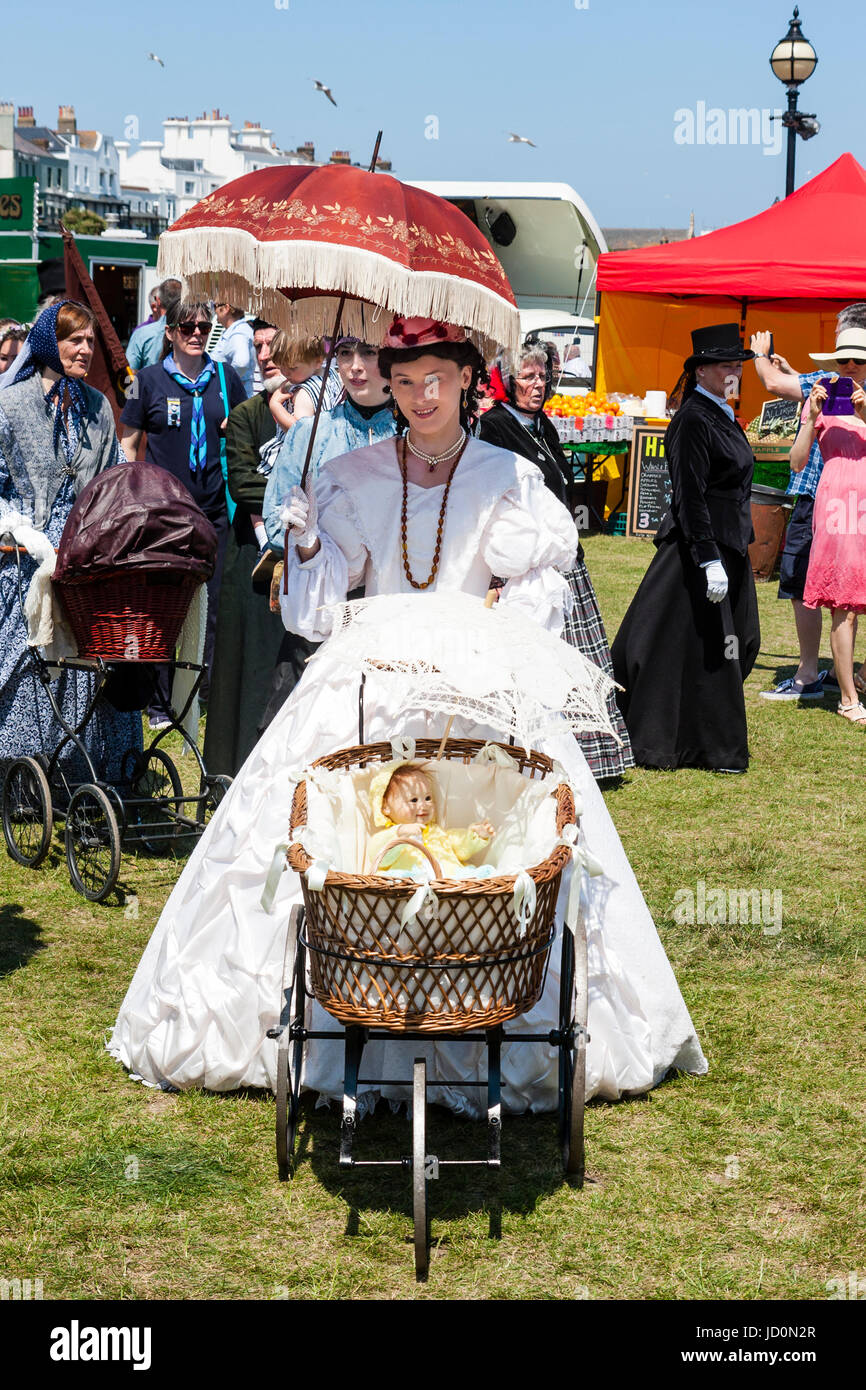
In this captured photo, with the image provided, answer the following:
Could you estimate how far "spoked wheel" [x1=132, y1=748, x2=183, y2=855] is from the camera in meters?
5.88

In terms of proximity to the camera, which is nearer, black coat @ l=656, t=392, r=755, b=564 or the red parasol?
the red parasol

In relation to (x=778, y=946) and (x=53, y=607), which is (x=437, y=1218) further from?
(x=53, y=607)

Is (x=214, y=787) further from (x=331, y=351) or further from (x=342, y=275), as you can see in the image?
(x=342, y=275)

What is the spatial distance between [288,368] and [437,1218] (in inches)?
150

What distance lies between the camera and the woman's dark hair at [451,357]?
3.88m

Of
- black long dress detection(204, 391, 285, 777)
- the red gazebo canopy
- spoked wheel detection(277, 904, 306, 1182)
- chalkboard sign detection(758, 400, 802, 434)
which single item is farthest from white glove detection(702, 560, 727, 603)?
chalkboard sign detection(758, 400, 802, 434)

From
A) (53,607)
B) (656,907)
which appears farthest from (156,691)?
(656,907)

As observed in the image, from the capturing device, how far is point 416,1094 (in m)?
3.28

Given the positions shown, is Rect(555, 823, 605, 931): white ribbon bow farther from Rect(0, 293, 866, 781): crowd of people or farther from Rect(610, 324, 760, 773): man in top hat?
Rect(610, 324, 760, 773): man in top hat

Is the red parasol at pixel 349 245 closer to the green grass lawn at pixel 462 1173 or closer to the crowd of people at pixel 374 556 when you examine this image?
the crowd of people at pixel 374 556

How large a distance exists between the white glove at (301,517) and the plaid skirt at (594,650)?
11.3 feet

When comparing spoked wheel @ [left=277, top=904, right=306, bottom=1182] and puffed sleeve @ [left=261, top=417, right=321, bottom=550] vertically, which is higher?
puffed sleeve @ [left=261, top=417, right=321, bottom=550]

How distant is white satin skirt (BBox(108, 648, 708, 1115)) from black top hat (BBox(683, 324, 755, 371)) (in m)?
3.76

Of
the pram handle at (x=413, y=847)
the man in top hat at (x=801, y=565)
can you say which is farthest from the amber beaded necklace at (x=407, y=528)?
the man in top hat at (x=801, y=565)
